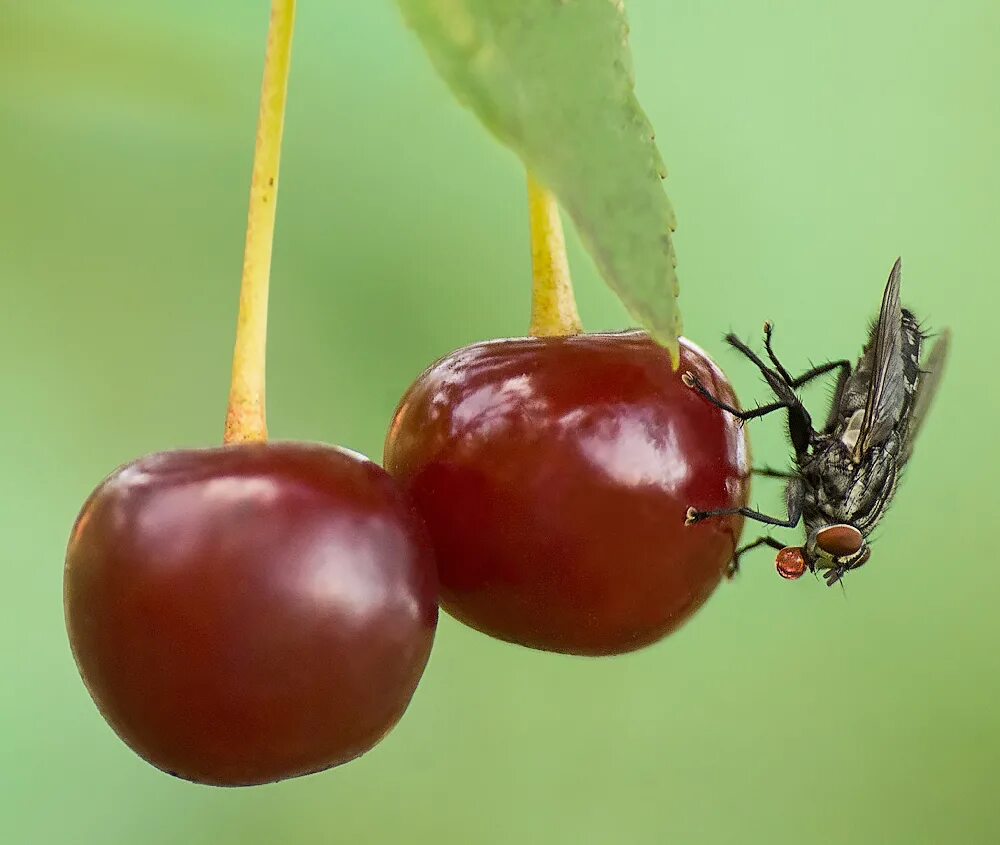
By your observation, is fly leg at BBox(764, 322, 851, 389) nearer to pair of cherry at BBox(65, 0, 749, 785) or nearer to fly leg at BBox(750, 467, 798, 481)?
fly leg at BBox(750, 467, 798, 481)

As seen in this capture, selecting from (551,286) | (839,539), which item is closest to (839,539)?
(839,539)

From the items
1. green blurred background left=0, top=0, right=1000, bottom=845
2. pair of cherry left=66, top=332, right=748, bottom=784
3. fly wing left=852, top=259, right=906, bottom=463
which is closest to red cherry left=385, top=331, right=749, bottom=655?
pair of cherry left=66, top=332, right=748, bottom=784

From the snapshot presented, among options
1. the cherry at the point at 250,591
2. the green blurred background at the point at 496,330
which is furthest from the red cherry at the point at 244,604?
the green blurred background at the point at 496,330

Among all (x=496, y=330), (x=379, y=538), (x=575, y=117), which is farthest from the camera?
(x=496, y=330)

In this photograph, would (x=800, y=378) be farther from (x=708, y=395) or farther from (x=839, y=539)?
(x=708, y=395)

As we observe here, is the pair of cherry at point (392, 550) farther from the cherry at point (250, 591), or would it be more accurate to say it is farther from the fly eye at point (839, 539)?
the fly eye at point (839, 539)

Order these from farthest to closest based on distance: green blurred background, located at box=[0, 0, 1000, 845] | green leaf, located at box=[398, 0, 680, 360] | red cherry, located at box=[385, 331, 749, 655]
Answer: green blurred background, located at box=[0, 0, 1000, 845], red cherry, located at box=[385, 331, 749, 655], green leaf, located at box=[398, 0, 680, 360]
